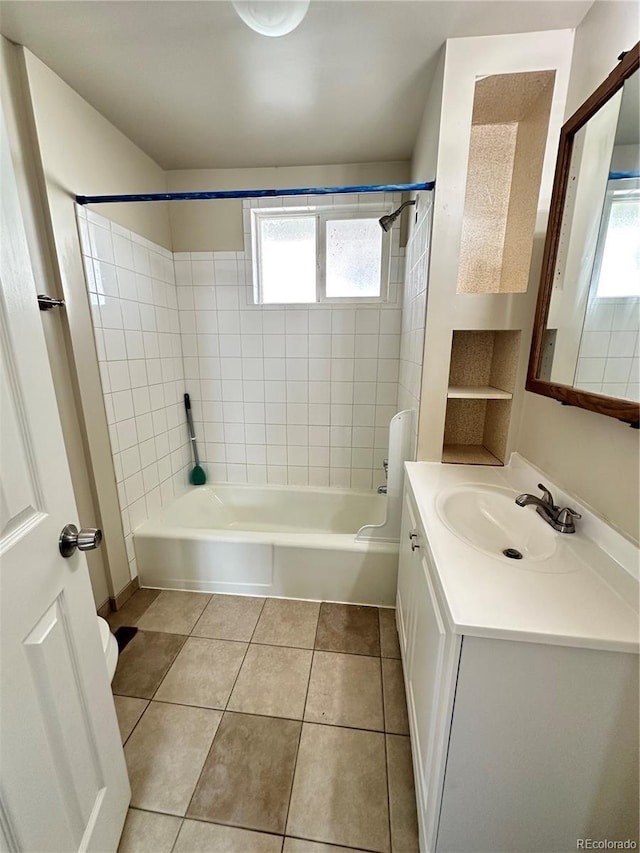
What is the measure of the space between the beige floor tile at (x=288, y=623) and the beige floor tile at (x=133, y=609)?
68cm

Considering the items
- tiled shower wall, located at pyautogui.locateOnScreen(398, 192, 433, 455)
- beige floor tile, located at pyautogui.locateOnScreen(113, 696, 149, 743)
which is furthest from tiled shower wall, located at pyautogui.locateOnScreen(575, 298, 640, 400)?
beige floor tile, located at pyautogui.locateOnScreen(113, 696, 149, 743)

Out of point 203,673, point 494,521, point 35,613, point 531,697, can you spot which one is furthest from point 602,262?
point 203,673

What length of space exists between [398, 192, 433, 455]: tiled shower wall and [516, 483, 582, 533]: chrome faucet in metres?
0.57

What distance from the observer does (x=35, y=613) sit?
64cm

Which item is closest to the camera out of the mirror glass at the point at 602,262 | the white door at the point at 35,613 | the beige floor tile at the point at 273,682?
the white door at the point at 35,613

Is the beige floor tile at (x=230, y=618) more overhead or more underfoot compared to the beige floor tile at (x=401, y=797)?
more underfoot

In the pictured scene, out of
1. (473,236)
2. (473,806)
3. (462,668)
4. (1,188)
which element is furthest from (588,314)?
(1,188)

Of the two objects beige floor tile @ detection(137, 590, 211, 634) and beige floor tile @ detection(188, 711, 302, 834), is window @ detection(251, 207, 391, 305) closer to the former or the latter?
beige floor tile @ detection(137, 590, 211, 634)

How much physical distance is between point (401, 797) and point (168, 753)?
32.0 inches

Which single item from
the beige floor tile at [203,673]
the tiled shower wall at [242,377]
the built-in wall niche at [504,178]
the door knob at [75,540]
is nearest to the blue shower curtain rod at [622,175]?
the built-in wall niche at [504,178]

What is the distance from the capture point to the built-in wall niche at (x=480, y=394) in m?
1.44

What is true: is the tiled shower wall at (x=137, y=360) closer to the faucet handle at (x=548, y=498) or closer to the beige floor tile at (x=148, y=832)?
the beige floor tile at (x=148, y=832)

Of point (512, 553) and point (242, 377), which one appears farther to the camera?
point (242, 377)

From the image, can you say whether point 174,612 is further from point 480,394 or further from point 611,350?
point 611,350
